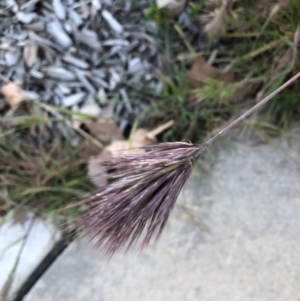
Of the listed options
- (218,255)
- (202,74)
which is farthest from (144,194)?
(202,74)

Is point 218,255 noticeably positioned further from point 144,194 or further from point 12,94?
point 12,94

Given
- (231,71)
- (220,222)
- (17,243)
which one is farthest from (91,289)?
(231,71)

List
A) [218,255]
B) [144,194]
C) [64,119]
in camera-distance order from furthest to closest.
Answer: [64,119]
[218,255]
[144,194]

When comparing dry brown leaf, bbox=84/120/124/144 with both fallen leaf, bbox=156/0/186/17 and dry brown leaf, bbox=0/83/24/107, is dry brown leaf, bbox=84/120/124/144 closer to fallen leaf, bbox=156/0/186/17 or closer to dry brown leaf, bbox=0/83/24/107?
dry brown leaf, bbox=0/83/24/107

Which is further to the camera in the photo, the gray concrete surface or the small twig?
the small twig

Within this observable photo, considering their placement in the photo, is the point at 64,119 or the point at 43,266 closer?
the point at 43,266

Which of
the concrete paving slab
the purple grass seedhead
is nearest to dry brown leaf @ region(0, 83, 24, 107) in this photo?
the concrete paving slab
